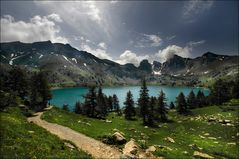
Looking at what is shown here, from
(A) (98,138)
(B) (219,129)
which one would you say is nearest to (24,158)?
(A) (98,138)

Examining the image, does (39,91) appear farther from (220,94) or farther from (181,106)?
(220,94)

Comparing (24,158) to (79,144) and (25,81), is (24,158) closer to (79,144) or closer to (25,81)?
(79,144)

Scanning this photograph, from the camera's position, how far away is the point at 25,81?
7075 centimetres

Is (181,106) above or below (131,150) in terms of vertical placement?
below

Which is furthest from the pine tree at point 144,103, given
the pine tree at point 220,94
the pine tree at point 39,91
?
the pine tree at point 220,94

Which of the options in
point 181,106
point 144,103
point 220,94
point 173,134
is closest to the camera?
point 173,134

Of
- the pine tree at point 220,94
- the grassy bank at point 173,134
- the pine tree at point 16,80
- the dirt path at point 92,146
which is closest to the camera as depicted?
the dirt path at point 92,146

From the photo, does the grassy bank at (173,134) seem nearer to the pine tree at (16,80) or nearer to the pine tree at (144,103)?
the pine tree at (144,103)

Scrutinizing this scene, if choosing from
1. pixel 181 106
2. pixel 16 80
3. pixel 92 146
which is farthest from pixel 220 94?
pixel 92 146

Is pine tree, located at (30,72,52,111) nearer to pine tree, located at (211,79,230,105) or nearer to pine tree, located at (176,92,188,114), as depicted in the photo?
pine tree, located at (176,92,188,114)

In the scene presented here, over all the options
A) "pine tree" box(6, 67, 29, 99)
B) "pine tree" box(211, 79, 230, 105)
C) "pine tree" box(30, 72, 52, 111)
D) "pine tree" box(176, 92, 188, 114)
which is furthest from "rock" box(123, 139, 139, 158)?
"pine tree" box(211, 79, 230, 105)

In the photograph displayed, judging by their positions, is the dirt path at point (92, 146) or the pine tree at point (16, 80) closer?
the dirt path at point (92, 146)

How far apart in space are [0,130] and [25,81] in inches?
2218

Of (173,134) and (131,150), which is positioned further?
(173,134)
